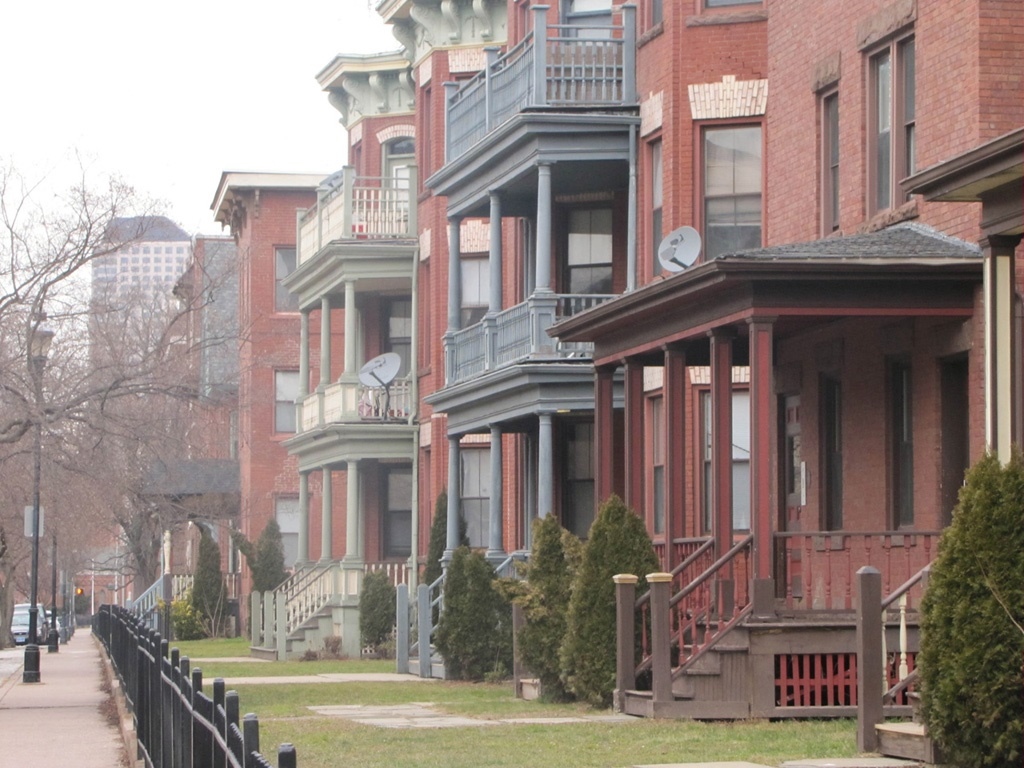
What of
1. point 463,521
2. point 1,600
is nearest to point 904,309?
point 463,521

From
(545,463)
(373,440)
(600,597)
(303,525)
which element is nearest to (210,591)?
(303,525)

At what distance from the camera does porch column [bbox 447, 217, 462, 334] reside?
29.9 m

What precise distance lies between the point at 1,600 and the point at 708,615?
58.6 meters

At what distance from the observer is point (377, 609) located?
112ft

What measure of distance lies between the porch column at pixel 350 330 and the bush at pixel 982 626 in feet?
84.3

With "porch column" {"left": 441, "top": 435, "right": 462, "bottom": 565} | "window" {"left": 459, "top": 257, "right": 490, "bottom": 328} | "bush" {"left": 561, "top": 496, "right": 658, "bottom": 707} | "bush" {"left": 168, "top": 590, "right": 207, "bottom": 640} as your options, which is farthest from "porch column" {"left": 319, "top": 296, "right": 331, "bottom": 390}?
"bush" {"left": 561, "top": 496, "right": 658, "bottom": 707}

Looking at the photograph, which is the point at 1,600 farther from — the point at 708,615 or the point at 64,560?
the point at 708,615

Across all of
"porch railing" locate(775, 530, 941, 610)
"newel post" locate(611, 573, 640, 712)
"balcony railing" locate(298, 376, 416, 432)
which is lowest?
"newel post" locate(611, 573, 640, 712)

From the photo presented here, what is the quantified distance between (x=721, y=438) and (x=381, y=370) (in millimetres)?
18565

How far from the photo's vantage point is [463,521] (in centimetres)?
3161

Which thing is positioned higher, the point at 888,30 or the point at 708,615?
the point at 888,30

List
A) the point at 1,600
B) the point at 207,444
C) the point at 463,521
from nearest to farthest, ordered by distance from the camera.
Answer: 1. the point at 463,521
2. the point at 207,444
3. the point at 1,600

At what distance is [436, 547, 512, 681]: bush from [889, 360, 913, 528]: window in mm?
8695

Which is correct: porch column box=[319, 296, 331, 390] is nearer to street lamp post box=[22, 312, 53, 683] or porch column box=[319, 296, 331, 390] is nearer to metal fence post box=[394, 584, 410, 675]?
street lamp post box=[22, 312, 53, 683]
